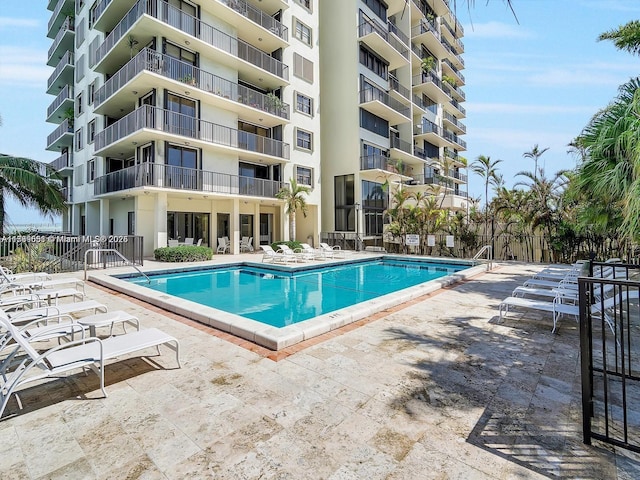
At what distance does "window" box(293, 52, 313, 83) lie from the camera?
22859mm

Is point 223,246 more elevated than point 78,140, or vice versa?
point 78,140

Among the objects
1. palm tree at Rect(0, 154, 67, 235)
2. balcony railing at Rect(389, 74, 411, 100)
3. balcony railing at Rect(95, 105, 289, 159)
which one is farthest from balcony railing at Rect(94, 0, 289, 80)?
balcony railing at Rect(389, 74, 411, 100)

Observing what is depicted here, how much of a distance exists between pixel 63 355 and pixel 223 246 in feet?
57.1

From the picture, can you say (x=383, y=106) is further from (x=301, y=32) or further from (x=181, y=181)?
(x=181, y=181)

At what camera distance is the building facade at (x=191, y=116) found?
16.6 meters

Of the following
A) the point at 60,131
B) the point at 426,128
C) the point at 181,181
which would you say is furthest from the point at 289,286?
the point at 60,131

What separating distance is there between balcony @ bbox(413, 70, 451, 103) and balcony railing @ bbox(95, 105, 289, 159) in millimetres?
16921

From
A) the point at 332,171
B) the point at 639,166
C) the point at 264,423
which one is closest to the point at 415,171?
the point at 332,171

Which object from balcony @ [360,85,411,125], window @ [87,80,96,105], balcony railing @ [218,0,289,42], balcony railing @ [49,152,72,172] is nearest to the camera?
balcony railing @ [218,0,289,42]

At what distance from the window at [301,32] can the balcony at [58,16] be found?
64.6 feet

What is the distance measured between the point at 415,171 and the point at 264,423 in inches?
1260

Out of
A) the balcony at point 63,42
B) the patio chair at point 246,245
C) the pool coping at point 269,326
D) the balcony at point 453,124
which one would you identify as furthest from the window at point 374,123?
the balcony at point 63,42

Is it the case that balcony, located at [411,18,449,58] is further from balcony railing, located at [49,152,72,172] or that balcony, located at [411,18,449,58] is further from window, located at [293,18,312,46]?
balcony railing, located at [49,152,72,172]

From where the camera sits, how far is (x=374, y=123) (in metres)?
26.4
